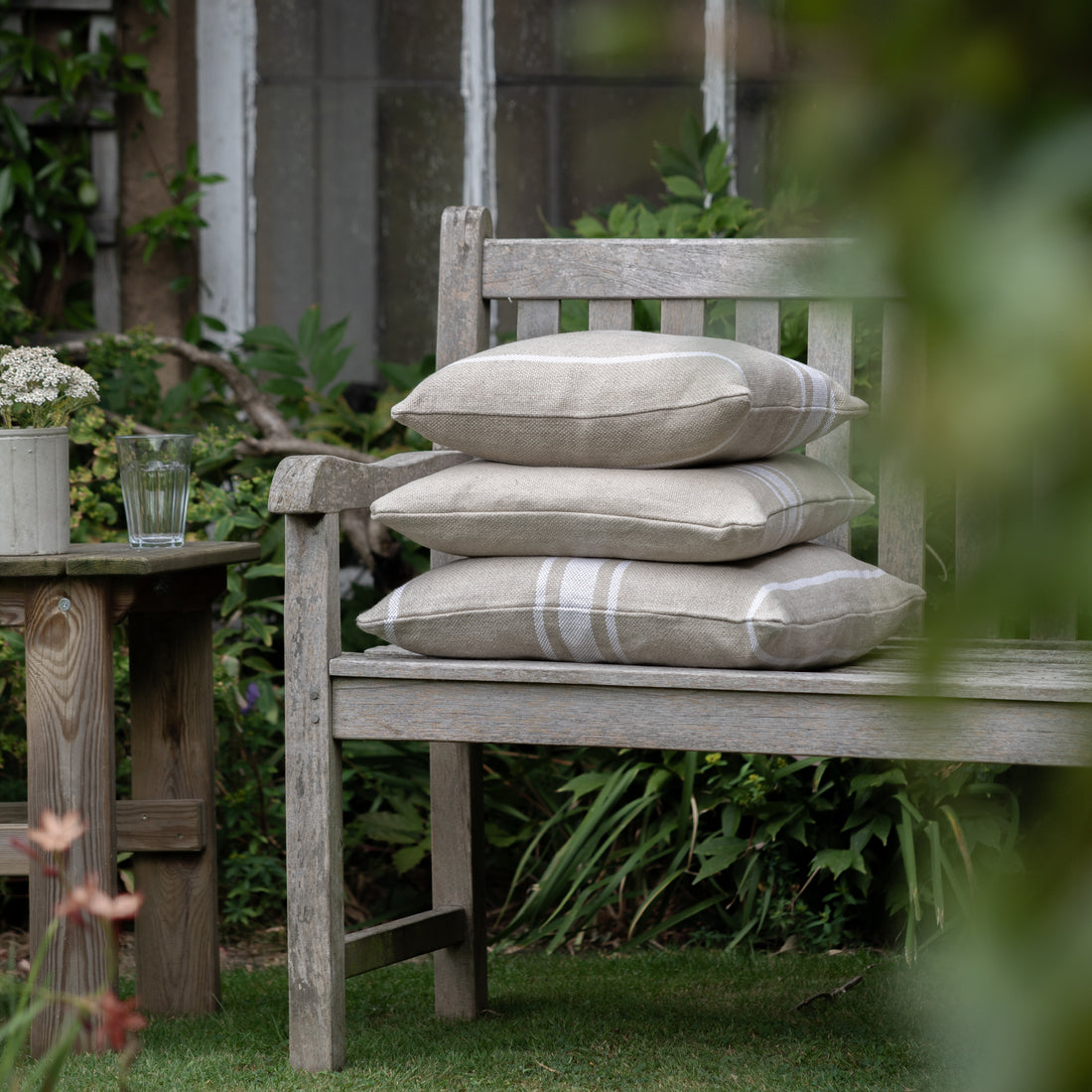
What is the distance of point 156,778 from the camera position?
88.7 inches

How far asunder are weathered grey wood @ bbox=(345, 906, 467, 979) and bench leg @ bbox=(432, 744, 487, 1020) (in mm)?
32

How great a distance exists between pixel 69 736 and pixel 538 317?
93 centimetres

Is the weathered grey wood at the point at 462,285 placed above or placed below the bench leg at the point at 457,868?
above

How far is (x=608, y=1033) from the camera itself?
6.91ft

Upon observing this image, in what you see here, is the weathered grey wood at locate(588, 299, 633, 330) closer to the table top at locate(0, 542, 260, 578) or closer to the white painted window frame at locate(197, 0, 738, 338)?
the table top at locate(0, 542, 260, 578)

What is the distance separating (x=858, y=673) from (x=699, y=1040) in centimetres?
67

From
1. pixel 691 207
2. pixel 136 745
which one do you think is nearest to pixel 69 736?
A: pixel 136 745

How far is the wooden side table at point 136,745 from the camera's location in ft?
6.52

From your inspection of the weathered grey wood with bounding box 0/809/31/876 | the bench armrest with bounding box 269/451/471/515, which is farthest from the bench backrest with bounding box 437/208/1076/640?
the weathered grey wood with bounding box 0/809/31/876

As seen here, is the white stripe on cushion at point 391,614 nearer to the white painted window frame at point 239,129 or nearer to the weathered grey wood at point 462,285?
the weathered grey wood at point 462,285

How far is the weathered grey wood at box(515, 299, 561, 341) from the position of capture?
2.29 m

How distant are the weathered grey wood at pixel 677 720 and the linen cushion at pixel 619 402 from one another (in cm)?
30

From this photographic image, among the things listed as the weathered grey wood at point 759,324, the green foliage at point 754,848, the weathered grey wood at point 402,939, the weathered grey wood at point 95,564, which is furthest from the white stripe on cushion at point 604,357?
the green foliage at point 754,848

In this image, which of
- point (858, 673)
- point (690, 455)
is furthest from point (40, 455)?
point (858, 673)
